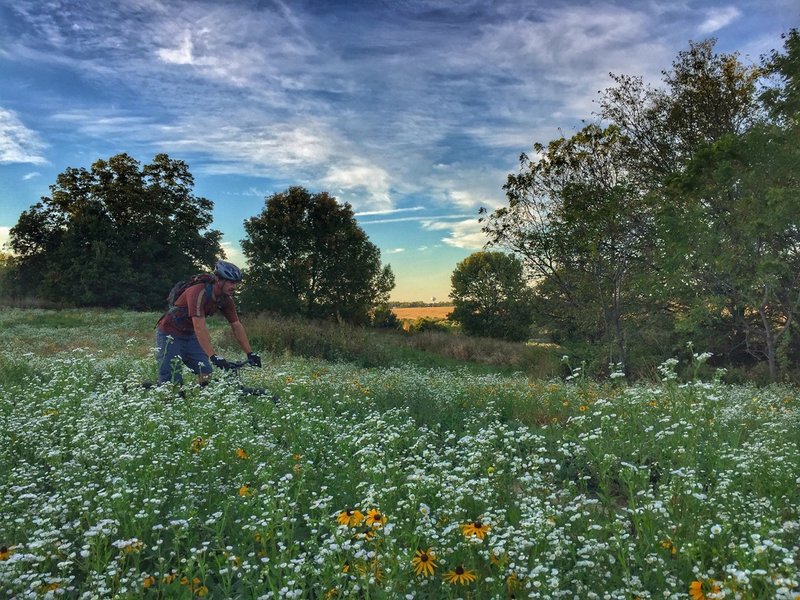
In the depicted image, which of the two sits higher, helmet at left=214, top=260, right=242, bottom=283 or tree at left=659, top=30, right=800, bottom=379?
tree at left=659, top=30, right=800, bottom=379

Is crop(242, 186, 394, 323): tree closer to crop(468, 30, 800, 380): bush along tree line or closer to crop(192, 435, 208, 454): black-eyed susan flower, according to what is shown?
crop(468, 30, 800, 380): bush along tree line

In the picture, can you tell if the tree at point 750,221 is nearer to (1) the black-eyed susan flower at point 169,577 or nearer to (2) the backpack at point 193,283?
(2) the backpack at point 193,283

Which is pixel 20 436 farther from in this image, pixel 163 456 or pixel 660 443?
pixel 660 443

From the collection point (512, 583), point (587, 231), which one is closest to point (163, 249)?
point (587, 231)

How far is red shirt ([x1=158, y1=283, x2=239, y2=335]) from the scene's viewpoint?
7043 millimetres

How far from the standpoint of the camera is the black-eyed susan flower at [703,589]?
269 centimetres

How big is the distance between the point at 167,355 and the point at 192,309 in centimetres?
90

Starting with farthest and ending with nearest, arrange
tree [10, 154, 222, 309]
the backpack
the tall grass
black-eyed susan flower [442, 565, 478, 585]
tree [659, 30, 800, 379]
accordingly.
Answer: tree [10, 154, 222, 309] < the tall grass < tree [659, 30, 800, 379] < the backpack < black-eyed susan flower [442, 565, 478, 585]

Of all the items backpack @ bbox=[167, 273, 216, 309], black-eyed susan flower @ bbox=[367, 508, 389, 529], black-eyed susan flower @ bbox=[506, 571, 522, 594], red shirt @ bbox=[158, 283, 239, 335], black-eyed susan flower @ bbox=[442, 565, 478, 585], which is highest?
backpack @ bbox=[167, 273, 216, 309]

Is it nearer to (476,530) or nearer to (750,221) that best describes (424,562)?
(476,530)

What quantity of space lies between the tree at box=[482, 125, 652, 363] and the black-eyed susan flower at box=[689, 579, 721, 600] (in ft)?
61.6

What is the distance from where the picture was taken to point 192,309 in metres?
7.02

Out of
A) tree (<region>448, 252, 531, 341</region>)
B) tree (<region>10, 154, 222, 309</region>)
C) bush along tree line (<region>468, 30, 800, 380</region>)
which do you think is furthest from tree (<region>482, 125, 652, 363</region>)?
tree (<region>10, 154, 222, 309</region>)

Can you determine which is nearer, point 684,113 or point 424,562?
point 424,562
